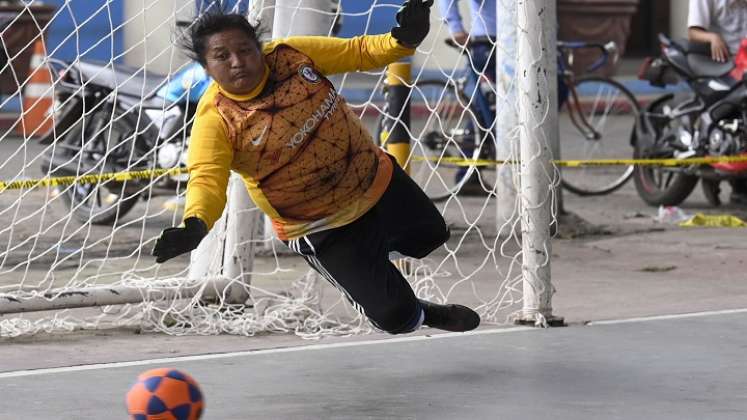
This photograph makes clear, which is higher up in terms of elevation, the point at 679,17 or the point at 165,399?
the point at 679,17

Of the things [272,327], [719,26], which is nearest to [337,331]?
[272,327]

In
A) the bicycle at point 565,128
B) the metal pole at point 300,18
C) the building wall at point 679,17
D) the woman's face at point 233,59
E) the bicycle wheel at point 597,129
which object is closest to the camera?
the woman's face at point 233,59

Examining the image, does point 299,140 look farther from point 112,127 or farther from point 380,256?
point 112,127

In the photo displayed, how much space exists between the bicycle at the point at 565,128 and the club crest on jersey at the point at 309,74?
474 cm

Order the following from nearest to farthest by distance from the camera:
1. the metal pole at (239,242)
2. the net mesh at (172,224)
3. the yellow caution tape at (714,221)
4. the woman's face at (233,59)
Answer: the woman's face at (233,59)
the net mesh at (172,224)
the metal pole at (239,242)
the yellow caution tape at (714,221)

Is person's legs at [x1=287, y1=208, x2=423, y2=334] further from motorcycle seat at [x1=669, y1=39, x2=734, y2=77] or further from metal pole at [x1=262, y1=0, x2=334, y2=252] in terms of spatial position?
motorcycle seat at [x1=669, y1=39, x2=734, y2=77]

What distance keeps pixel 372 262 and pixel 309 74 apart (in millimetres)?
734

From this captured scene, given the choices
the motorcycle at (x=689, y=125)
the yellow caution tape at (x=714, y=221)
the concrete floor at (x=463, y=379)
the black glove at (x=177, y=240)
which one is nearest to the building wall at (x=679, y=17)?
the motorcycle at (x=689, y=125)

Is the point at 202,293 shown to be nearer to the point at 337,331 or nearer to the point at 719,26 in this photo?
the point at 337,331

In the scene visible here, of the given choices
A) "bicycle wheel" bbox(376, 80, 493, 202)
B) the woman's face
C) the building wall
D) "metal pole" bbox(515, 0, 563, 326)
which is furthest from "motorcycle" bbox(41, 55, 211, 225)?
the building wall

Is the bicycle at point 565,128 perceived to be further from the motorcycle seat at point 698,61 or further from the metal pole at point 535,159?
the metal pole at point 535,159

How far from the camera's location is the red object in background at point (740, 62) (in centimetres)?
1049

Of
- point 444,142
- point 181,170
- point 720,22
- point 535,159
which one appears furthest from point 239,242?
point 720,22

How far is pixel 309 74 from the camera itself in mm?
5801
